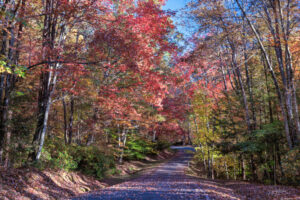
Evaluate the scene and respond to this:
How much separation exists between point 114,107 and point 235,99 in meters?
8.01

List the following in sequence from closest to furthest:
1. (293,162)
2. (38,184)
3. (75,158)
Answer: (38,184) < (293,162) < (75,158)

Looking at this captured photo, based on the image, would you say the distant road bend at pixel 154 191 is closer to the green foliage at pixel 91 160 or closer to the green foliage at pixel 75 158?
the green foliage at pixel 75 158

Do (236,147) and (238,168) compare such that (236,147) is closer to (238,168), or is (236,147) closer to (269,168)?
(269,168)

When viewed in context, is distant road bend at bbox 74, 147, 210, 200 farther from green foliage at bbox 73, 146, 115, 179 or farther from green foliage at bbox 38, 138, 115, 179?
green foliage at bbox 73, 146, 115, 179

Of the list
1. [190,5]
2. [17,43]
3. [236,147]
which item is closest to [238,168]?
[236,147]

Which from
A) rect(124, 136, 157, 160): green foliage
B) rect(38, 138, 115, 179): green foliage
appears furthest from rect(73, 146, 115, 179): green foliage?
rect(124, 136, 157, 160): green foliage

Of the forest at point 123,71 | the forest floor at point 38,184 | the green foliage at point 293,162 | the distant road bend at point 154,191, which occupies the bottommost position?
the distant road bend at point 154,191

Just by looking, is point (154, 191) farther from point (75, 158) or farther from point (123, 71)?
point (123, 71)

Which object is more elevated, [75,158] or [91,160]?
[75,158]

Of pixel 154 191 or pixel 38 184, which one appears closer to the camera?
pixel 38 184

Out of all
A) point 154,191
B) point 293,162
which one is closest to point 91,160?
point 154,191

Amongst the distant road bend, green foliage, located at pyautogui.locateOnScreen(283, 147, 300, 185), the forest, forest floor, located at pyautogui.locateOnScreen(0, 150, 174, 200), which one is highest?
the forest

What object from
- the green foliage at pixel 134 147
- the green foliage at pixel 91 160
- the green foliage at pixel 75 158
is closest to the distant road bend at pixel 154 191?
the green foliage at pixel 75 158

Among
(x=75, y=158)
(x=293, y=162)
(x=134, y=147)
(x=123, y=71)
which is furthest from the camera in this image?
(x=134, y=147)
